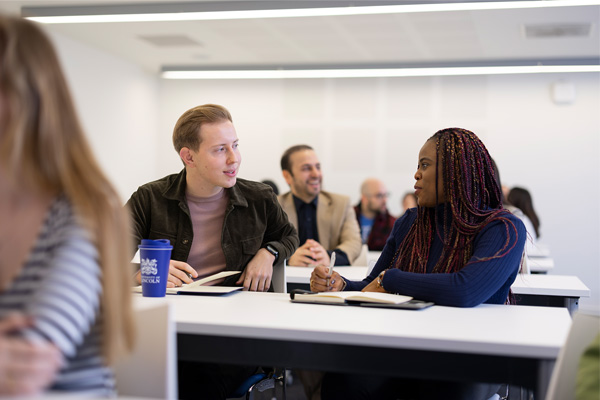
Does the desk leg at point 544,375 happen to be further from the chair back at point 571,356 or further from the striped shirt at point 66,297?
the striped shirt at point 66,297

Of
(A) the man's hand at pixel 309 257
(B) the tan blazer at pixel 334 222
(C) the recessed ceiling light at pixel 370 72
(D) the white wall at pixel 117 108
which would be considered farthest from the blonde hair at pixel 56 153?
(C) the recessed ceiling light at pixel 370 72

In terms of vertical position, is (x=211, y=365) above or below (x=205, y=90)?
below

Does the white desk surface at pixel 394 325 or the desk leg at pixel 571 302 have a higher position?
the white desk surface at pixel 394 325

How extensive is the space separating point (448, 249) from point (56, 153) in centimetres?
144

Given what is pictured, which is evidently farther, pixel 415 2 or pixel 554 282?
pixel 415 2

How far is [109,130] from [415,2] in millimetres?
4701

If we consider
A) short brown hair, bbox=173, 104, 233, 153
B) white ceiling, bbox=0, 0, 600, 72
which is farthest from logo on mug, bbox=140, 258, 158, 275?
white ceiling, bbox=0, 0, 600, 72

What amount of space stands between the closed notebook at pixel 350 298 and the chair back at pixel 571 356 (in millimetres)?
657

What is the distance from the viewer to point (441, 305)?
2.00 m

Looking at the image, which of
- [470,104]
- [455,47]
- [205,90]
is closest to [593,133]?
[470,104]

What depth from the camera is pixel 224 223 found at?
2553mm

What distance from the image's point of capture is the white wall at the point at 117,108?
782 centimetres

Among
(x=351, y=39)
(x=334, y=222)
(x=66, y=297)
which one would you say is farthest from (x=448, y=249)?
(x=351, y=39)

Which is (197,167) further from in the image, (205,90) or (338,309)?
(205,90)
